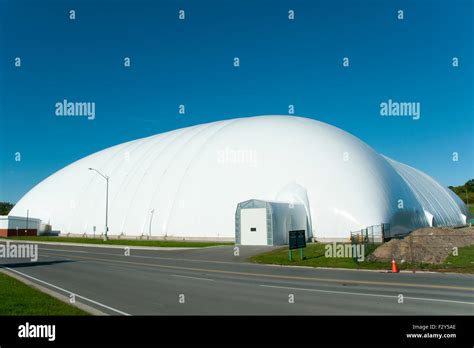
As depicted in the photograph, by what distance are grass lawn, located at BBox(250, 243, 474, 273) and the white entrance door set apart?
5.68 meters

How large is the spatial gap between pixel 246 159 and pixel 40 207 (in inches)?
1469

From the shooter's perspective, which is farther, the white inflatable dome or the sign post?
the white inflatable dome

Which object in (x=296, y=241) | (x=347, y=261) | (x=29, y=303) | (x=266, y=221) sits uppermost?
(x=266, y=221)

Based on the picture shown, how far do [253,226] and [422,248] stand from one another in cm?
1555

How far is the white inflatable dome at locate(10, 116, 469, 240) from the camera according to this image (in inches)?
1469

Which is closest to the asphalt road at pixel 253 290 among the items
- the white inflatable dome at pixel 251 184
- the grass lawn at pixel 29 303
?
the grass lawn at pixel 29 303

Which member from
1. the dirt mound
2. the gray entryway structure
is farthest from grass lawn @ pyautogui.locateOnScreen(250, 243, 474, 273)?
the gray entryway structure

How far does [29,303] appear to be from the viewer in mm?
10977

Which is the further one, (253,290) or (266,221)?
(266,221)

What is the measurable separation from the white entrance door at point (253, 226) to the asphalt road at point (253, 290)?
43.2 feet

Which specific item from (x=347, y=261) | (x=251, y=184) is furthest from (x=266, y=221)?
(x=347, y=261)

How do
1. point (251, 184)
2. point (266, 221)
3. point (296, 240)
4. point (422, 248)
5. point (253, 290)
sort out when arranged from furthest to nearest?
1. point (251, 184)
2. point (266, 221)
3. point (296, 240)
4. point (422, 248)
5. point (253, 290)

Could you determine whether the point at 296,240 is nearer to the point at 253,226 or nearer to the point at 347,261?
the point at 347,261

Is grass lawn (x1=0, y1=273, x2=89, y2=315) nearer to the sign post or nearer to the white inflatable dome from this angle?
the sign post
